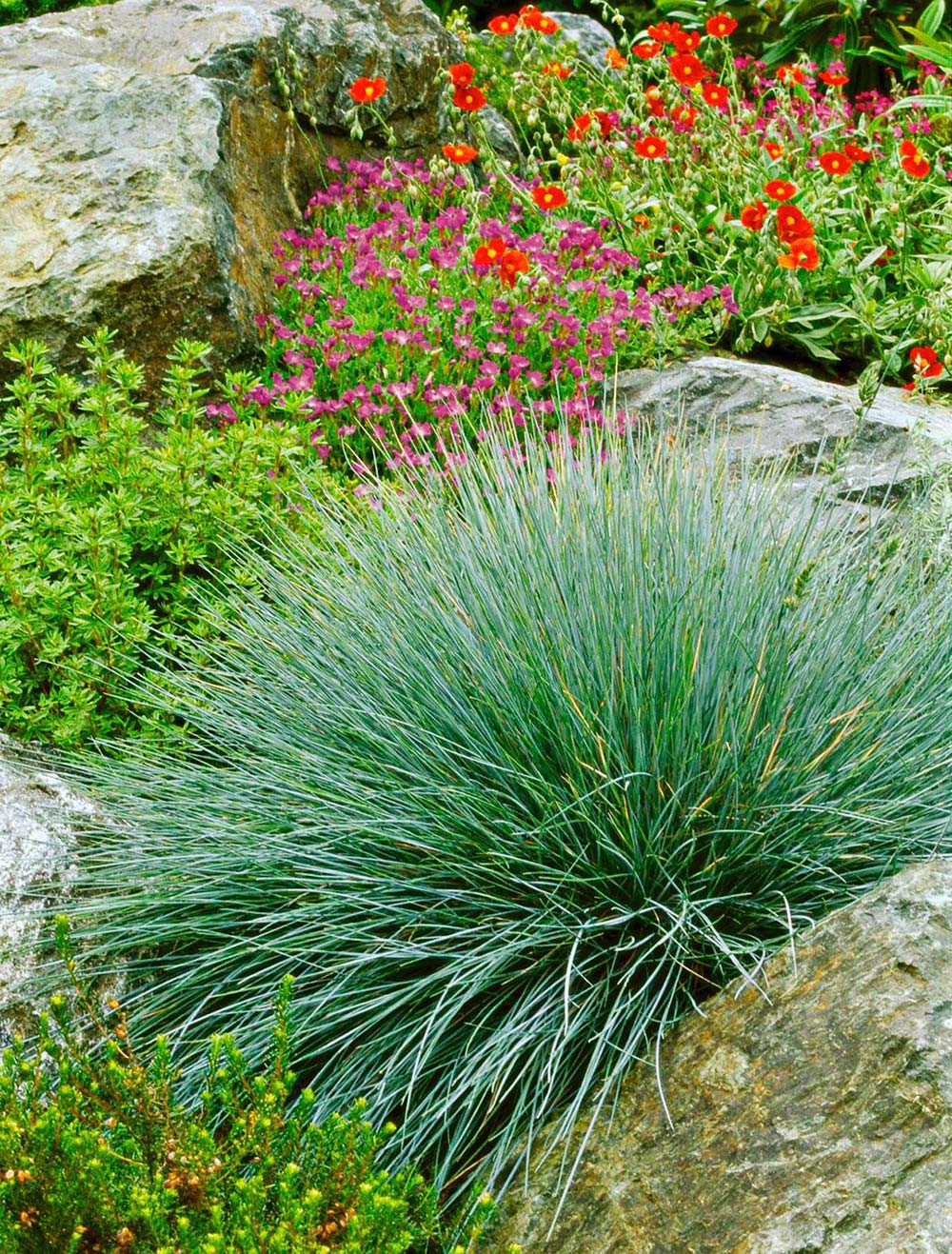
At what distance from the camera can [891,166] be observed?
5.97 metres

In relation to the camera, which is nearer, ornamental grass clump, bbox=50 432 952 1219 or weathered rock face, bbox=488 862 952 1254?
weathered rock face, bbox=488 862 952 1254

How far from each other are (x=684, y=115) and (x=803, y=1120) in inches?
191

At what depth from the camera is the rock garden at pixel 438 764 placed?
192 cm

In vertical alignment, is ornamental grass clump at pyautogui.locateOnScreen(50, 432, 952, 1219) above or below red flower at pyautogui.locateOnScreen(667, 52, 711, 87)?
below

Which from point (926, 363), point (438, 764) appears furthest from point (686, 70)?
point (438, 764)

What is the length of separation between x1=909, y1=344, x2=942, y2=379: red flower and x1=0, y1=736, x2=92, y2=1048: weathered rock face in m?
2.66

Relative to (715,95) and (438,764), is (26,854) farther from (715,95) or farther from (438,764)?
(715,95)

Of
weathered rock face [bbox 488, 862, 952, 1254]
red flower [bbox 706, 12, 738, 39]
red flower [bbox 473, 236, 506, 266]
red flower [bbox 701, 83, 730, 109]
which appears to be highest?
red flower [bbox 706, 12, 738, 39]

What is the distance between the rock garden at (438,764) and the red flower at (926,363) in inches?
2.5

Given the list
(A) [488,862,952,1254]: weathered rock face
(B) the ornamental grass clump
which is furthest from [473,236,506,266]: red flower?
(A) [488,862,952,1254]: weathered rock face

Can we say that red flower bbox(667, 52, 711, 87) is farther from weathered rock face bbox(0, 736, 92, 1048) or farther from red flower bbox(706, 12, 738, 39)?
weathered rock face bbox(0, 736, 92, 1048)

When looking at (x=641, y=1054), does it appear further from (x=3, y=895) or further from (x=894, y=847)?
(x=3, y=895)

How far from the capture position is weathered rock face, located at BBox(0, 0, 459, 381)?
168 inches

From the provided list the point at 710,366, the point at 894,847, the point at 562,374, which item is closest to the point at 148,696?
the point at 894,847
